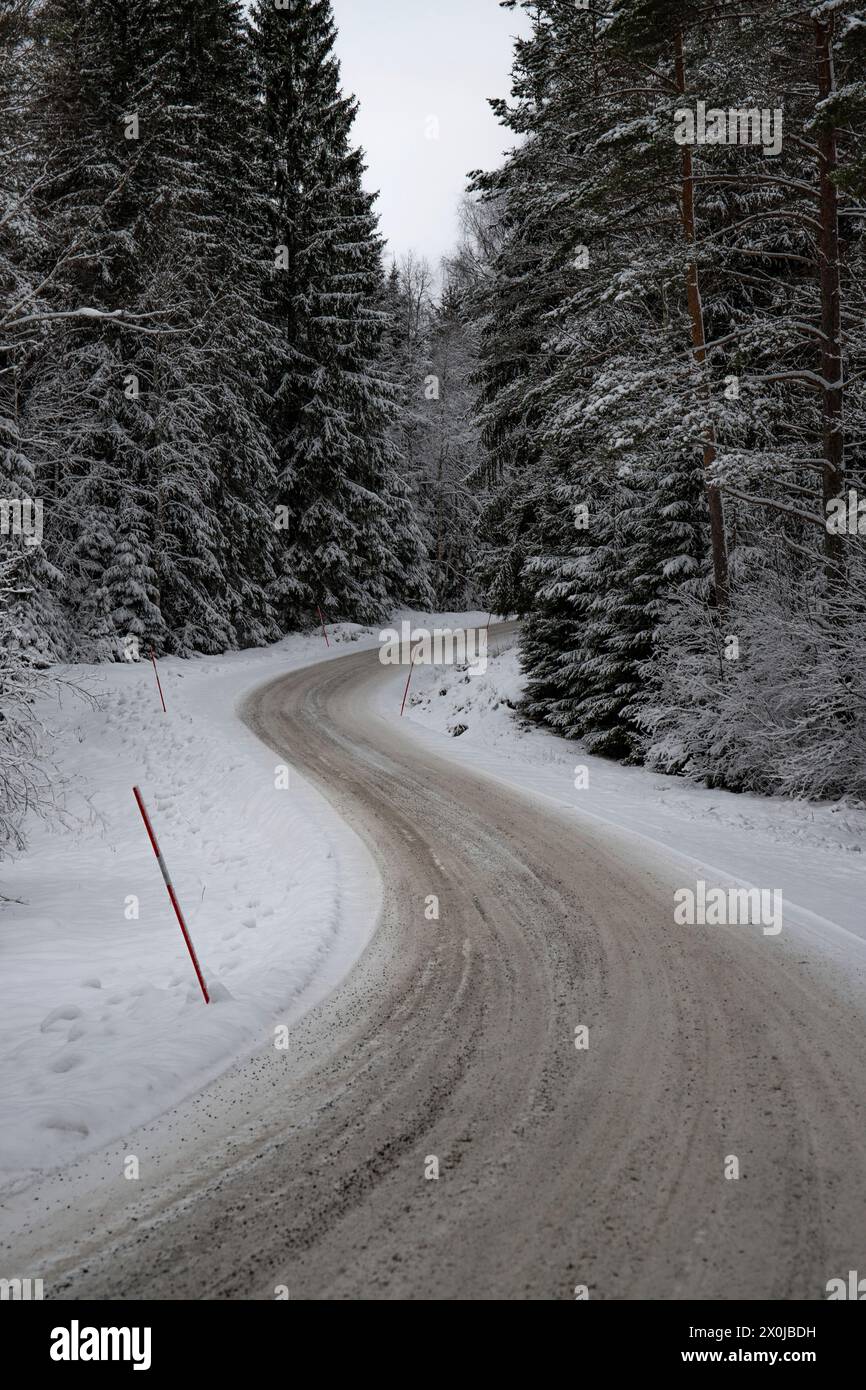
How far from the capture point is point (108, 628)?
20.2m

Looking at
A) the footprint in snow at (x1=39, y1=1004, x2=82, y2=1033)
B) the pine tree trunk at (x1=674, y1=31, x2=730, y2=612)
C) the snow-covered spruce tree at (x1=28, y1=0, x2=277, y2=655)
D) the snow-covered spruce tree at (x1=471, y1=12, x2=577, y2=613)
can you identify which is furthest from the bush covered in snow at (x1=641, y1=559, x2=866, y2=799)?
the snow-covered spruce tree at (x1=28, y1=0, x2=277, y2=655)

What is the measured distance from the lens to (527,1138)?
11.9ft

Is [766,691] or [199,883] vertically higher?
[766,691]

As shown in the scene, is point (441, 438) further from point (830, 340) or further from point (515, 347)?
point (830, 340)

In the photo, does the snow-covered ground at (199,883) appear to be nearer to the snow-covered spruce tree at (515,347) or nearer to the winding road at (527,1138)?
the winding road at (527,1138)

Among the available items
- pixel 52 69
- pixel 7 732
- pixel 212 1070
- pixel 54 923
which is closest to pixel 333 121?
pixel 52 69

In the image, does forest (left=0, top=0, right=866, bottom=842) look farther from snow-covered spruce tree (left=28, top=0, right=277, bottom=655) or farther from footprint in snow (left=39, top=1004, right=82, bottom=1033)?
footprint in snow (left=39, top=1004, right=82, bottom=1033)

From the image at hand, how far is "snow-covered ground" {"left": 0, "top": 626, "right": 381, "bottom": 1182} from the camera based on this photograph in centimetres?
425

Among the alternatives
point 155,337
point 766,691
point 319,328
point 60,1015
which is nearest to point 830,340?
point 766,691

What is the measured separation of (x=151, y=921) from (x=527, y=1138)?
210 inches

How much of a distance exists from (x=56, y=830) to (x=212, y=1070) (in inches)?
322

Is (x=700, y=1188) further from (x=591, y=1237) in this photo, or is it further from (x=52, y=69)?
(x=52, y=69)

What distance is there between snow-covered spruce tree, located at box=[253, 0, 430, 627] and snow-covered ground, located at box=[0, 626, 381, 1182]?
13986mm

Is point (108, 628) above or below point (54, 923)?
above
